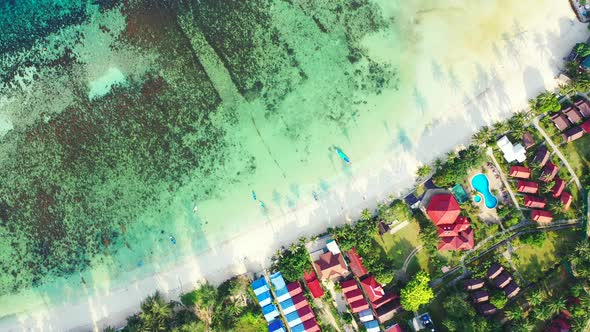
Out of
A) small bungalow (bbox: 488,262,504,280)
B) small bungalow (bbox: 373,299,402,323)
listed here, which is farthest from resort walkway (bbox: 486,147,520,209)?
small bungalow (bbox: 373,299,402,323)

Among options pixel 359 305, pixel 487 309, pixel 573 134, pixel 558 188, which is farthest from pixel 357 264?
pixel 573 134

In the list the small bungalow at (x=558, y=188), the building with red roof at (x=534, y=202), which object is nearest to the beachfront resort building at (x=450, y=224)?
the building with red roof at (x=534, y=202)

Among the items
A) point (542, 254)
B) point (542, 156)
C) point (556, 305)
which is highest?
point (542, 156)

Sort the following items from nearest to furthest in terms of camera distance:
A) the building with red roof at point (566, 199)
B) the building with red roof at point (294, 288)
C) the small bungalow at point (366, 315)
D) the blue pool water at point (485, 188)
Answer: the building with red roof at point (566, 199), the small bungalow at point (366, 315), the building with red roof at point (294, 288), the blue pool water at point (485, 188)

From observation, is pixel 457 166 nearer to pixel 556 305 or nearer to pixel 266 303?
pixel 556 305

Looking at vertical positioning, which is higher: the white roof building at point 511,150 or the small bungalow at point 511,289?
the white roof building at point 511,150

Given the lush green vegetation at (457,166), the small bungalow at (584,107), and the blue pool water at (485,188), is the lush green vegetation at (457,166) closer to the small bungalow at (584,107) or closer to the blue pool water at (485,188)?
the blue pool water at (485,188)
